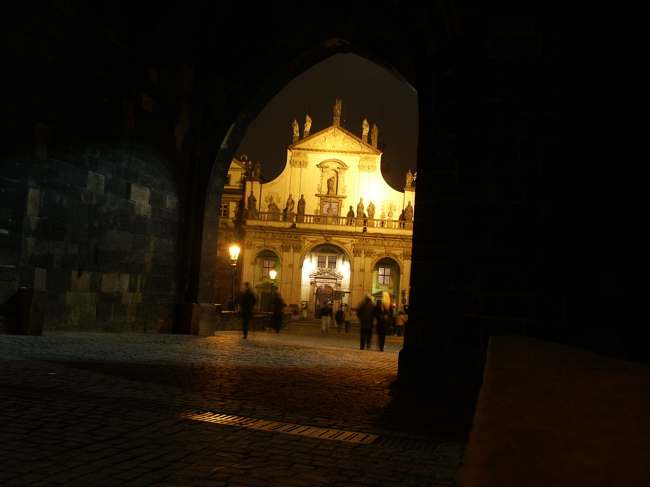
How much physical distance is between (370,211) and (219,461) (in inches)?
1603

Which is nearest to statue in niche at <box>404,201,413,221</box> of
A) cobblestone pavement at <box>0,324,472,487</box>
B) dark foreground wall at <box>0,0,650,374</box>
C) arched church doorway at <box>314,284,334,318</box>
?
arched church doorway at <box>314,284,334,318</box>

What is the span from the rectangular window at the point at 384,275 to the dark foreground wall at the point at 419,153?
32.5 meters

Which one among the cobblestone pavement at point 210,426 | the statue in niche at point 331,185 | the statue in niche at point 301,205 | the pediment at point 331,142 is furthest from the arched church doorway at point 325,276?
the cobblestone pavement at point 210,426

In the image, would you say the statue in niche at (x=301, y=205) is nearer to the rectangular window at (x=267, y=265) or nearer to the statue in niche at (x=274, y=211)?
the statue in niche at (x=274, y=211)

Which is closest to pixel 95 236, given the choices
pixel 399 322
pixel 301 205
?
pixel 399 322

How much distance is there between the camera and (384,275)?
153 ft

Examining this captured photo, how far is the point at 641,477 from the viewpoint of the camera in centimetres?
60

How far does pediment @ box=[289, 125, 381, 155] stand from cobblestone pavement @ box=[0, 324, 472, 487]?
126 feet

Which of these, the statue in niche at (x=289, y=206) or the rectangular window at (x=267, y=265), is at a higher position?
the statue in niche at (x=289, y=206)

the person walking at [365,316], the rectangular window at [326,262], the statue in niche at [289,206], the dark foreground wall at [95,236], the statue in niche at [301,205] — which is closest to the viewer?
the dark foreground wall at [95,236]

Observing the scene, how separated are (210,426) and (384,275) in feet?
139

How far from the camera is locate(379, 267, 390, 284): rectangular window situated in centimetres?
4641

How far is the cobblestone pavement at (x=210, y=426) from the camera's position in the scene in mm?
3277

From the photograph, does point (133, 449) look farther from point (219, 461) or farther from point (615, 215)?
point (615, 215)
